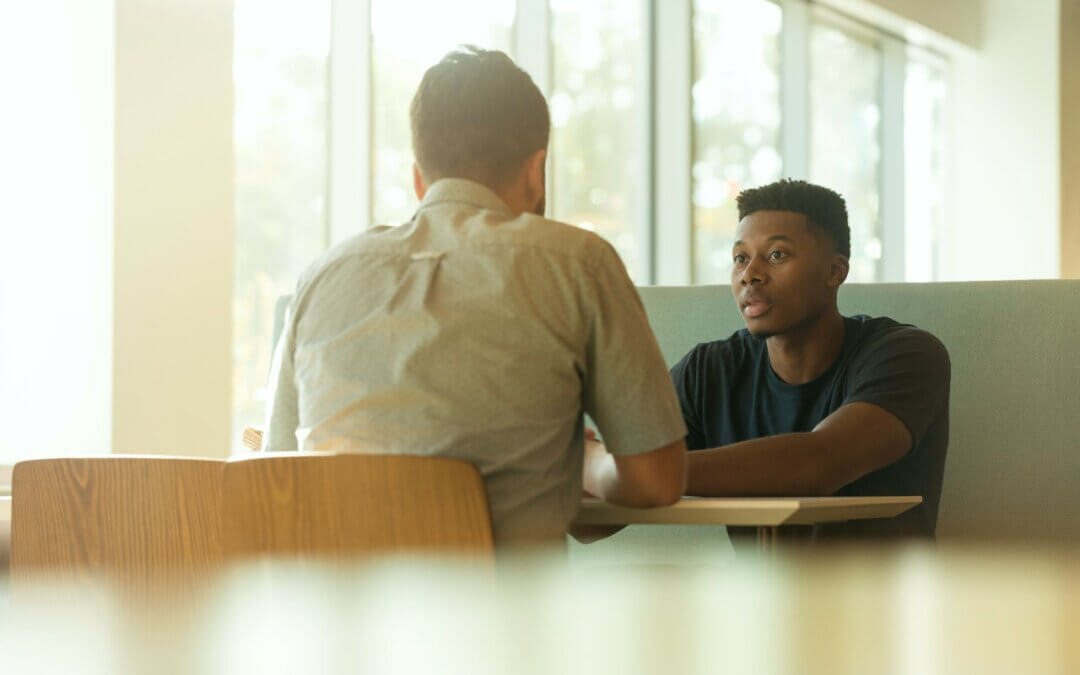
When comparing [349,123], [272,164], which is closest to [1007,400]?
[272,164]

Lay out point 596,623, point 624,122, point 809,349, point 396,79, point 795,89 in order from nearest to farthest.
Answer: point 596,623, point 809,349, point 396,79, point 624,122, point 795,89

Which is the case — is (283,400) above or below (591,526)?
above

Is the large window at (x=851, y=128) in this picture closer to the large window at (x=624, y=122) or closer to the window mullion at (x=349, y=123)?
the large window at (x=624, y=122)

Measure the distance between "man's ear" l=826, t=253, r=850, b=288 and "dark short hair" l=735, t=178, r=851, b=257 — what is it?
2cm

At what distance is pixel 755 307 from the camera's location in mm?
2279

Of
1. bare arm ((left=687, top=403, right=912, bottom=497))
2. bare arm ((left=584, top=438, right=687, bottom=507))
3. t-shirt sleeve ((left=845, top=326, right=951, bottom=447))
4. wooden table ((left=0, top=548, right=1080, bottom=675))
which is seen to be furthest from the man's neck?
wooden table ((left=0, top=548, right=1080, bottom=675))

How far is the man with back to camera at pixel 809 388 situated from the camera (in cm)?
180

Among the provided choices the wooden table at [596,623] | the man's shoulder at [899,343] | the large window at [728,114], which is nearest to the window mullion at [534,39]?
the large window at [728,114]

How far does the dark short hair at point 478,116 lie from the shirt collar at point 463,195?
0.08ft

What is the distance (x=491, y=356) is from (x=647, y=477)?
0.21m

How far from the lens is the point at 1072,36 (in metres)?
8.25

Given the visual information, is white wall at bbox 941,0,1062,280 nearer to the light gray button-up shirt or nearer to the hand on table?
the hand on table

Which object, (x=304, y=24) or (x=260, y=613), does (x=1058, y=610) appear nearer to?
(x=260, y=613)

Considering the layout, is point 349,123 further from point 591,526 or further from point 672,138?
point 591,526
